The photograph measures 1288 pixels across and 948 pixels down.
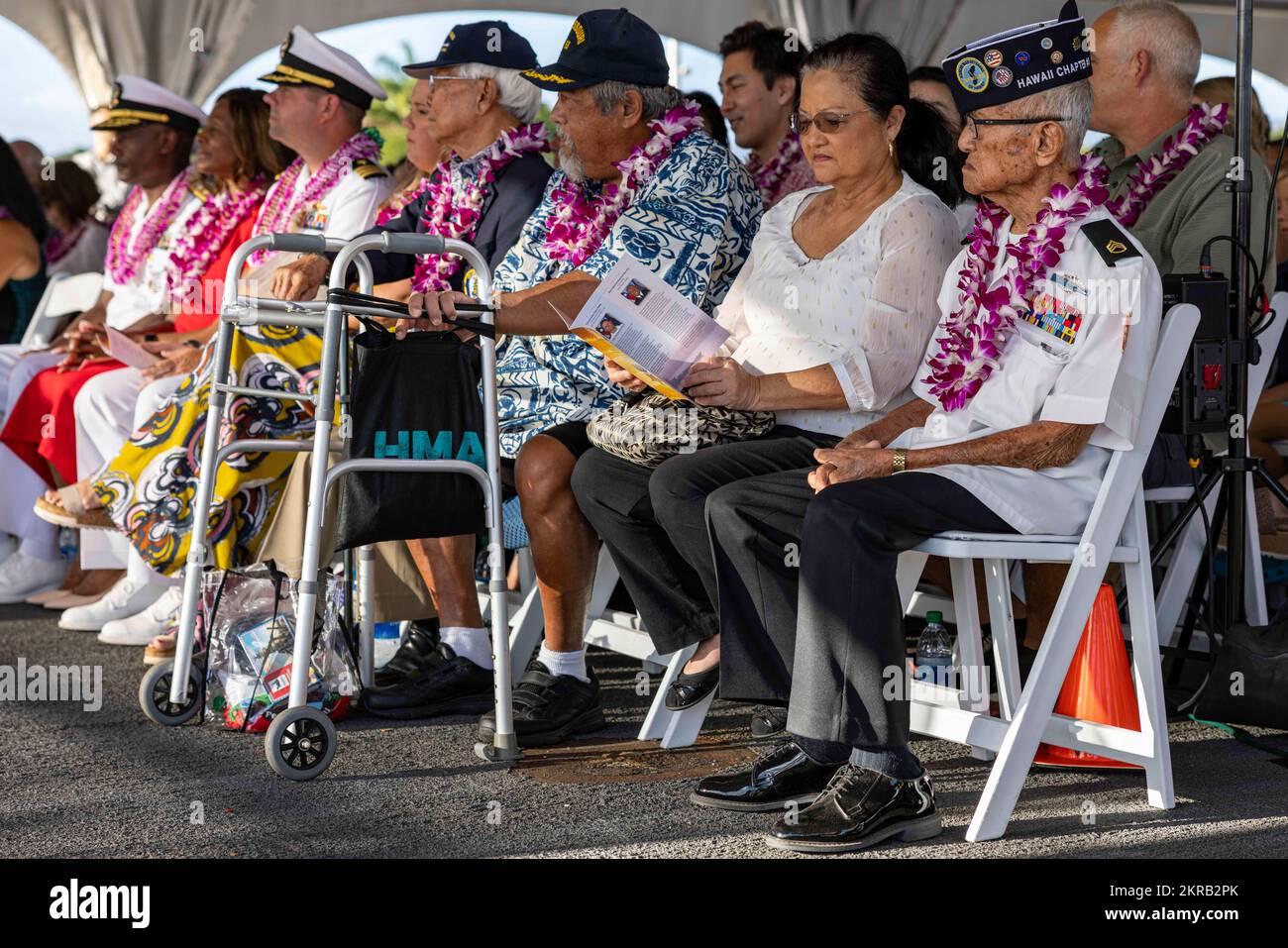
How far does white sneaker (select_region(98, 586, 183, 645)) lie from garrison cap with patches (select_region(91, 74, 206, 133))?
2150 millimetres

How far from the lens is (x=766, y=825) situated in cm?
309

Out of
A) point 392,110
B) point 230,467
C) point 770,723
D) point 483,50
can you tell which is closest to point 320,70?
point 483,50

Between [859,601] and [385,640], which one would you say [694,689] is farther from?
[385,640]

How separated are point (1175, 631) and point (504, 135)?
241 cm

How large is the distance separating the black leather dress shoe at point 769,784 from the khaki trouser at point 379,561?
58.8 inches

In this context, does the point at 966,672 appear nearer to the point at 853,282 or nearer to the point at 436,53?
the point at 853,282

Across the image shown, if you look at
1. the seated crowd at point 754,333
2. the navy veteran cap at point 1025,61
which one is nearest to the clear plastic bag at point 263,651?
the seated crowd at point 754,333

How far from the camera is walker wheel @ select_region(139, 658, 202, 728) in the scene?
4.05 m

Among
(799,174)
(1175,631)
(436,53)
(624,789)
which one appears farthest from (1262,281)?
(436,53)

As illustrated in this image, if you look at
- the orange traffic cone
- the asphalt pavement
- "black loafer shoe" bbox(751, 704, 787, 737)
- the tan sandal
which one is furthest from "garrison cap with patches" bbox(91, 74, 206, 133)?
the orange traffic cone

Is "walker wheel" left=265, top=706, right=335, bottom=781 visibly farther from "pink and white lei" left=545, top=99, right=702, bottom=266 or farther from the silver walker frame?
"pink and white lei" left=545, top=99, right=702, bottom=266

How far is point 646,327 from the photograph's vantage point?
330cm

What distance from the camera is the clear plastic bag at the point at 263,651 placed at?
397cm

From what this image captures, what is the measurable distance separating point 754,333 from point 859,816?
4.03ft
